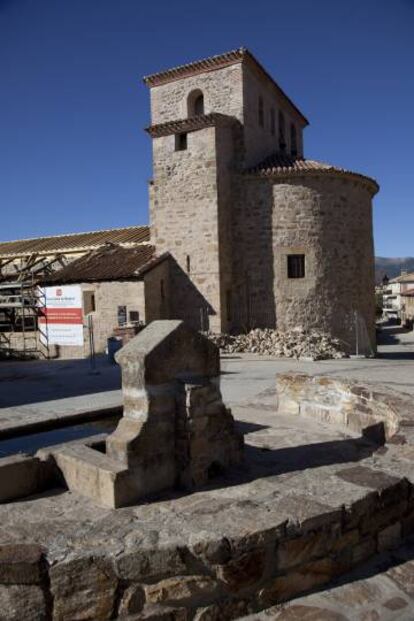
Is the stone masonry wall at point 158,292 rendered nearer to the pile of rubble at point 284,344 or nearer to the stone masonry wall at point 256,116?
the pile of rubble at point 284,344

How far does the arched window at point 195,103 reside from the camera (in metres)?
19.6

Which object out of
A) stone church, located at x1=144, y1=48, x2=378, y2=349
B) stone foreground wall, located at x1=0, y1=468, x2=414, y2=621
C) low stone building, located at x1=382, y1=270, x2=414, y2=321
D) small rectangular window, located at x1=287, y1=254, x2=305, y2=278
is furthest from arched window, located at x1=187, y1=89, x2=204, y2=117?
low stone building, located at x1=382, y1=270, x2=414, y2=321

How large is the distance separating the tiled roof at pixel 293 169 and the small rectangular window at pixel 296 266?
9.49 feet

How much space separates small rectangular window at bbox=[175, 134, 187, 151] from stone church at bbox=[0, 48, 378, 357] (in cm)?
3

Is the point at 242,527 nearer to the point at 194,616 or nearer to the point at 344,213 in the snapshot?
the point at 194,616

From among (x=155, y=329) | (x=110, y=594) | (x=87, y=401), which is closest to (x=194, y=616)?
(x=110, y=594)

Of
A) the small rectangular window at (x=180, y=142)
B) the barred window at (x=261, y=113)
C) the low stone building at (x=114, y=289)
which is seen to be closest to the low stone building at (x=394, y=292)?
the barred window at (x=261, y=113)

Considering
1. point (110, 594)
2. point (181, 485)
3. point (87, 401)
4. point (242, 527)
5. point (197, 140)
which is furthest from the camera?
point (197, 140)

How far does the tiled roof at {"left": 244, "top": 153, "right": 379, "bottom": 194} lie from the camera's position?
17641 mm

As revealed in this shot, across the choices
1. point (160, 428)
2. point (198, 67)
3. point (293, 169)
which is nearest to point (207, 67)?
point (198, 67)

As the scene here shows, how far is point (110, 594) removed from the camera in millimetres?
3025

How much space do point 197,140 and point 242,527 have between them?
16.2 metres

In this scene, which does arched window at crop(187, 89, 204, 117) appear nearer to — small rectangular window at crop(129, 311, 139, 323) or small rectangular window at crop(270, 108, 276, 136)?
small rectangular window at crop(270, 108, 276, 136)

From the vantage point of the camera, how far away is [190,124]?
17766mm
